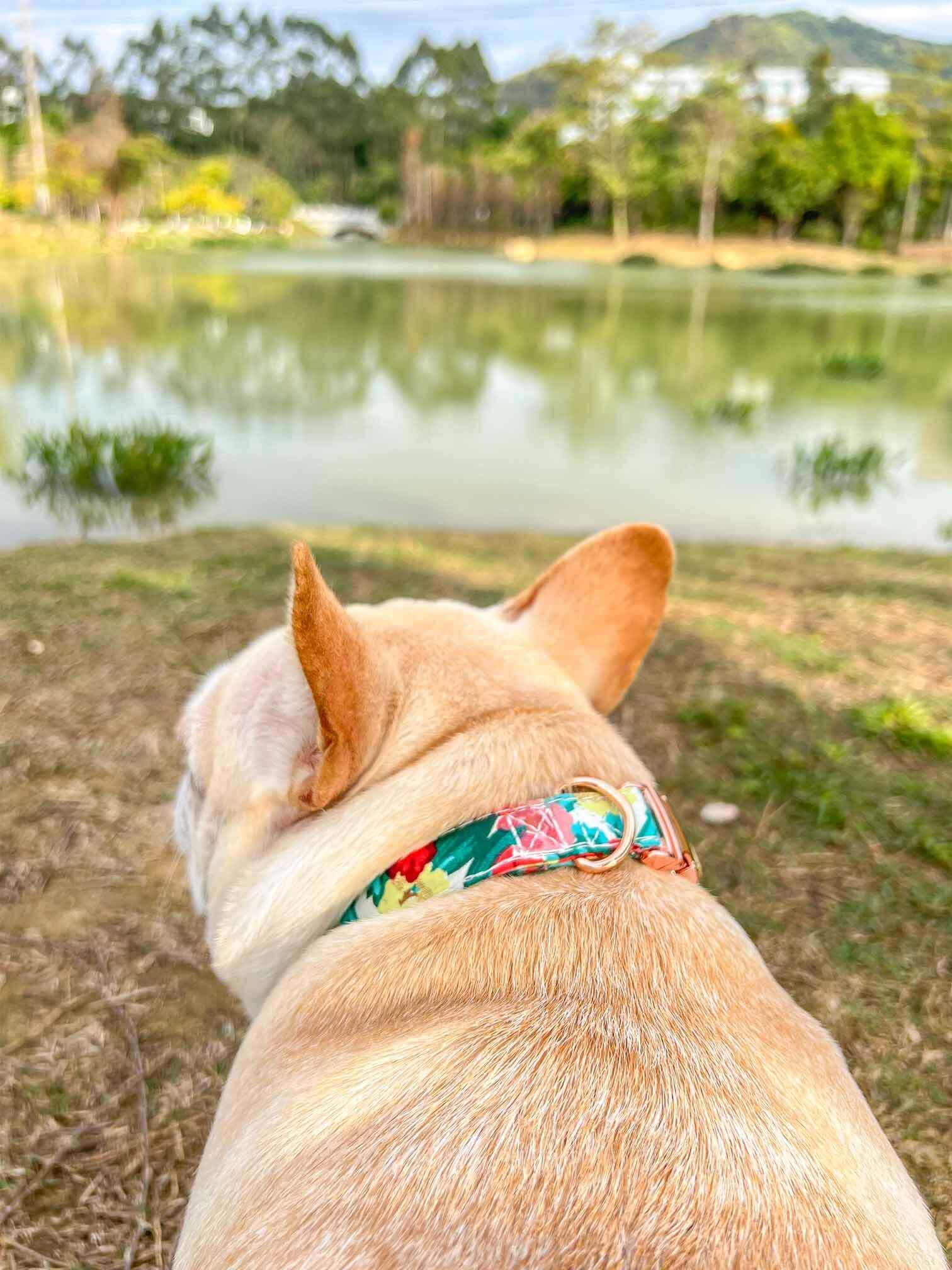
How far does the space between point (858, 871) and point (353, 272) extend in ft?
132

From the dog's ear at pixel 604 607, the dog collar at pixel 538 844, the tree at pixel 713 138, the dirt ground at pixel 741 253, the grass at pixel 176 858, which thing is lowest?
the grass at pixel 176 858

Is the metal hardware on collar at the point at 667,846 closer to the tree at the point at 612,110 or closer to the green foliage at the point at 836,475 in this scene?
the green foliage at the point at 836,475

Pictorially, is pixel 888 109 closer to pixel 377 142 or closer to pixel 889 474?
pixel 377 142

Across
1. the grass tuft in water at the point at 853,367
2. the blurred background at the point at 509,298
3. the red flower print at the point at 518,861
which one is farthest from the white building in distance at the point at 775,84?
the red flower print at the point at 518,861

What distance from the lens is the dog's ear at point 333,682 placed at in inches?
46.7

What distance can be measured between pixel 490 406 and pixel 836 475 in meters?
5.59

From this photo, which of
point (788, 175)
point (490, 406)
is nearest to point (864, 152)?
point (788, 175)

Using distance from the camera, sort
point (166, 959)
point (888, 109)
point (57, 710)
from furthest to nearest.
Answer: point (888, 109) → point (57, 710) → point (166, 959)

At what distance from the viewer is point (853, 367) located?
48.5 ft

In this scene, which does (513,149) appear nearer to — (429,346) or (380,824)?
(429,346)

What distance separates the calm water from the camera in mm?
8625

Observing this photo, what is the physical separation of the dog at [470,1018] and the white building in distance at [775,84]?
67046mm

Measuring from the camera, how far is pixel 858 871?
2.91 metres

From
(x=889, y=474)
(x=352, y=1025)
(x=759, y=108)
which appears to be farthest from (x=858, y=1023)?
(x=759, y=108)
